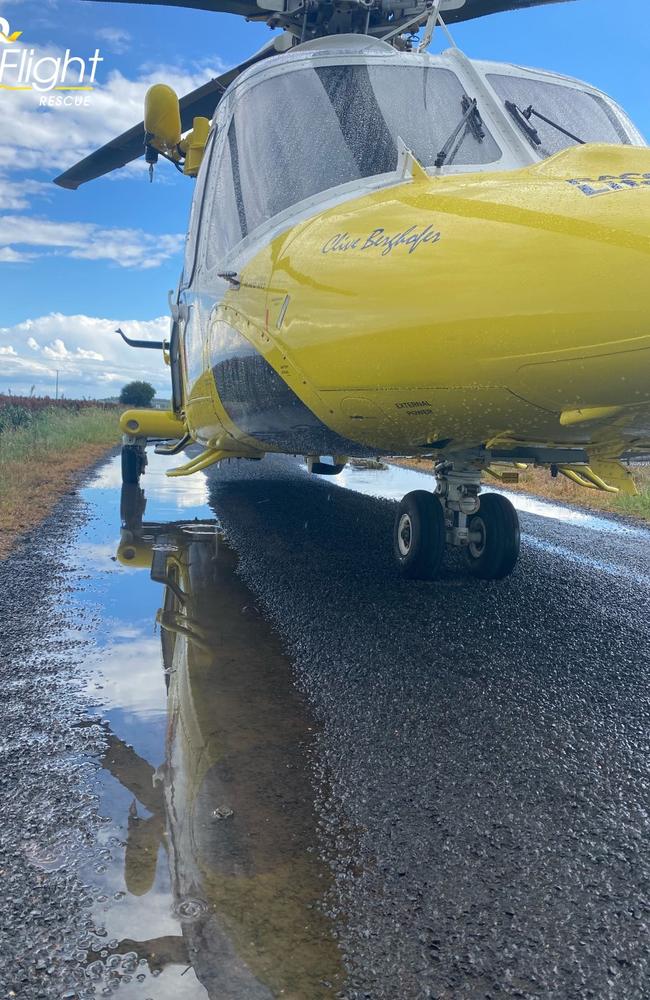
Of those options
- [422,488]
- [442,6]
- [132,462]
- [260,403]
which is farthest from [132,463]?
[442,6]

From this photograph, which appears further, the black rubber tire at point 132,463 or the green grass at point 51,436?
the green grass at point 51,436

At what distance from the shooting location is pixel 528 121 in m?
4.27

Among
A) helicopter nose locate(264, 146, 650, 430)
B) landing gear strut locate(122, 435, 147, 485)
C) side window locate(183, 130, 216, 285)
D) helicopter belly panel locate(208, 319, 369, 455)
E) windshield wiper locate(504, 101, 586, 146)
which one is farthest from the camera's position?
landing gear strut locate(122, 435, 147, 485)

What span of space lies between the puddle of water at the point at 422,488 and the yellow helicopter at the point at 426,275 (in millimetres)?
2461

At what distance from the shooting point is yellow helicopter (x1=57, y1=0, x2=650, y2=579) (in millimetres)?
2609

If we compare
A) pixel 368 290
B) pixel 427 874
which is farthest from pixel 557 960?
pixel 368 290

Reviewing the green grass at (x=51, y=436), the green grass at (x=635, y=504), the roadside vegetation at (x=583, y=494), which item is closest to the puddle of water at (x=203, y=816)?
the roadside vegetation at (x=583, y=494)

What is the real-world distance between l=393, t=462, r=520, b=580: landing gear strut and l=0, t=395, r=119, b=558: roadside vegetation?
117 inches

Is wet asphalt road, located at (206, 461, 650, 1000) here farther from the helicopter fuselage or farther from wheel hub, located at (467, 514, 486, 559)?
the helicopter fuselage

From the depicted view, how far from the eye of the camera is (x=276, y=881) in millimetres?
1957

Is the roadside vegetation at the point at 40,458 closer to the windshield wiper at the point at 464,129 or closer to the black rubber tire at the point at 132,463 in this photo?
the black rubber tire at the point at 132,463
